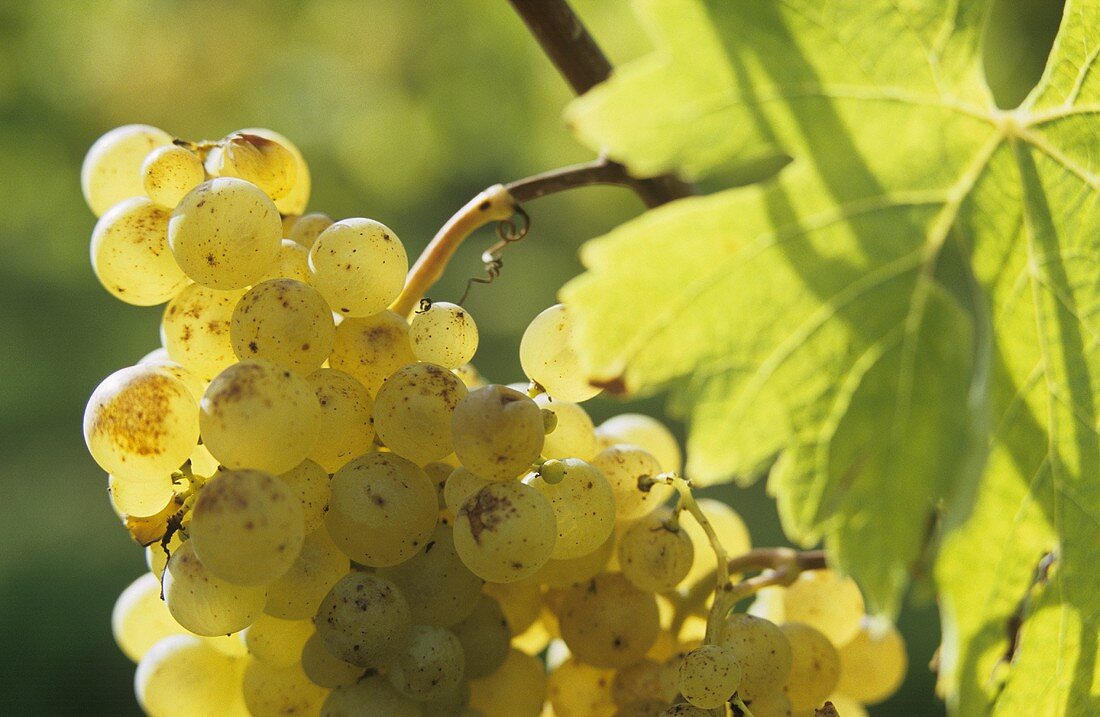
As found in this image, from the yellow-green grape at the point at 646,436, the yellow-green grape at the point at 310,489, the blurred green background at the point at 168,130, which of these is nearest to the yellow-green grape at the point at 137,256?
the yellow-green grape at the point at 310,489

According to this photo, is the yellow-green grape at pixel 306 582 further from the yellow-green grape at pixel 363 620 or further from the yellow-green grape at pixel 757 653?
the yellow-green grape at pixel 757 653

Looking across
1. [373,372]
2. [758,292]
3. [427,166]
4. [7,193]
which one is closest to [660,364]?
[758,292]

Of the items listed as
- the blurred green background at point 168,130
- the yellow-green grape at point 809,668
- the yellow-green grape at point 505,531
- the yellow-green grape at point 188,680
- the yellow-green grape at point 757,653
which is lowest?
the yellow-green grape at point 809,668

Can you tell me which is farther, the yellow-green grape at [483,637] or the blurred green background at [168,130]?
the blurred green background at [168,130]

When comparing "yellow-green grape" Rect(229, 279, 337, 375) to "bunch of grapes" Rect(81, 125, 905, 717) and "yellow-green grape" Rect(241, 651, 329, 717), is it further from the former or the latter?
"yellow-green grape" Rect(241, 651, 329, 717)

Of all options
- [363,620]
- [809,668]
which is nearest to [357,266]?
[363,620]

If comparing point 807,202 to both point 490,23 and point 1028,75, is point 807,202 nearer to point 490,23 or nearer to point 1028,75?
point 490,23
